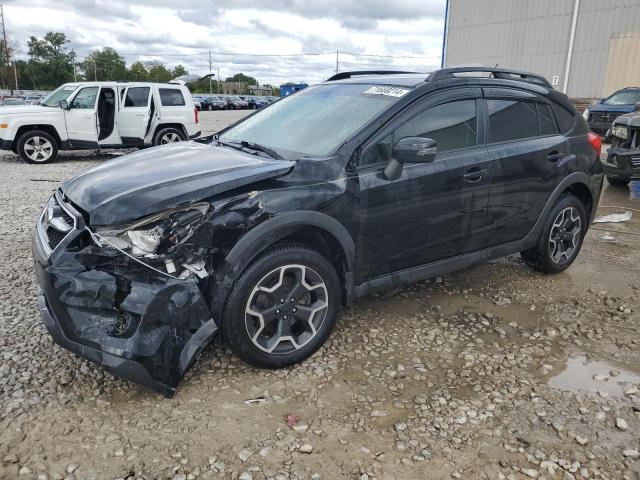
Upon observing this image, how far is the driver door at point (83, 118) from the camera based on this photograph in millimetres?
11102

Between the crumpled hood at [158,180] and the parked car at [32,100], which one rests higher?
the parked car at [32,100]

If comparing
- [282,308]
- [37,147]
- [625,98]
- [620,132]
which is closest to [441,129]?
[282,308]

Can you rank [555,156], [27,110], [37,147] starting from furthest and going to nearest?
1. [37,147]
2. [27,110]
3. [555,156]

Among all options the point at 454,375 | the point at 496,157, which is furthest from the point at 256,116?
the point at 454,375

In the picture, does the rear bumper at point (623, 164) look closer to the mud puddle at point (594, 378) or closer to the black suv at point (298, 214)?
the black suv at point (298, 214)

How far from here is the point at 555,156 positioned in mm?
4242

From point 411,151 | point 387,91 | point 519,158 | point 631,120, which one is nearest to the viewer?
point 411,151

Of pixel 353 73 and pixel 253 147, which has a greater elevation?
pixel 353 73

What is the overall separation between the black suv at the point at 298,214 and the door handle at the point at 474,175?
0.01 meters

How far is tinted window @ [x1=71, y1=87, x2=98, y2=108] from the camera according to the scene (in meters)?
11.1

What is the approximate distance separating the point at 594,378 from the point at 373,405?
140 centimetres

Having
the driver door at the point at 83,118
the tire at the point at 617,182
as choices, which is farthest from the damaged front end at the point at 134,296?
the driver door at the point at 83,118

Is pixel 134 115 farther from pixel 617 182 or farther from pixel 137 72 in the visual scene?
pixel 137 72

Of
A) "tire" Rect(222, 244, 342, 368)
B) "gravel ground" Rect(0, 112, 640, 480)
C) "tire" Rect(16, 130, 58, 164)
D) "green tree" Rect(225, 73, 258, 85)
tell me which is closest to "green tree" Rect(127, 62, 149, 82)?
"green tree" Rect(225, 73, 258, 85)
